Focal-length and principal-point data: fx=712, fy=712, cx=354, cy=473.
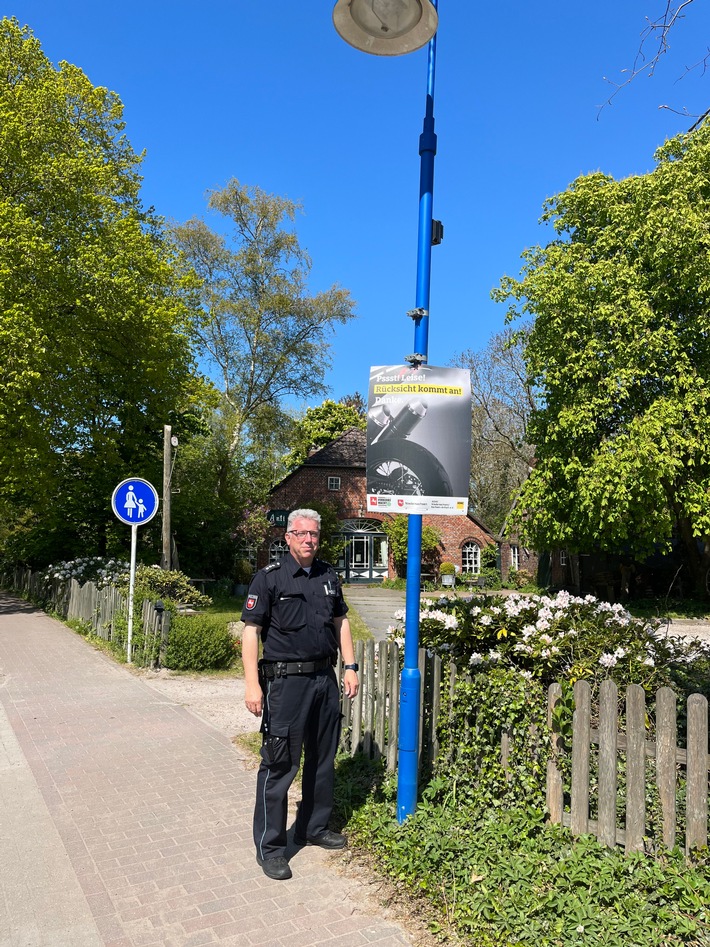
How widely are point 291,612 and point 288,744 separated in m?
0.77

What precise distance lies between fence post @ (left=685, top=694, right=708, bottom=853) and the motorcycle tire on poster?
5.93ft

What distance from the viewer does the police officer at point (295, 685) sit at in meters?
4.18

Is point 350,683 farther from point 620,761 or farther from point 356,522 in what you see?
point 356,522

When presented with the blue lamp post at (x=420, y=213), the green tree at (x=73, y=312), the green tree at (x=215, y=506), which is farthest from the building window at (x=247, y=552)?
the blue lamp post at (x=420, y=213)

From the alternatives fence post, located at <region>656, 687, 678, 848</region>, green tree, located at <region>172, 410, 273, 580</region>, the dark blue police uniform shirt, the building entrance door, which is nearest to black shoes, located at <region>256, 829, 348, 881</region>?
the dark blue police uniform shirt

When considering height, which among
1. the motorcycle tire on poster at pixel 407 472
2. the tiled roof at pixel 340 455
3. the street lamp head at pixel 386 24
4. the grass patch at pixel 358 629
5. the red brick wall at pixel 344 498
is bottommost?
the grass patch at pixel 358 629

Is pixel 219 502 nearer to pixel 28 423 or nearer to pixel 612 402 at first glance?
pixel 28 423

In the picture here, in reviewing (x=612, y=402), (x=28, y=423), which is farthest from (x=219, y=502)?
(x=612, y=402)

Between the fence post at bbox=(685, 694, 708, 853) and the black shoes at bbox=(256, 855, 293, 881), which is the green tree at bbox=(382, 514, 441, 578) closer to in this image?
the black shoes at bbox=(256, 855, 293, 881)

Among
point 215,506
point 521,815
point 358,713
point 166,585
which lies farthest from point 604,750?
point 215,506

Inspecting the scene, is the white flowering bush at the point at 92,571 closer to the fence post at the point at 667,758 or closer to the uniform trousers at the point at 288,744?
the uniform trousers at the point at 288,744

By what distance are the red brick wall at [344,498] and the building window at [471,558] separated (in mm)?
242

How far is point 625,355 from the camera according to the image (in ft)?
63.8

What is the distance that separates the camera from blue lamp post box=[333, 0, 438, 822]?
4.05 m
